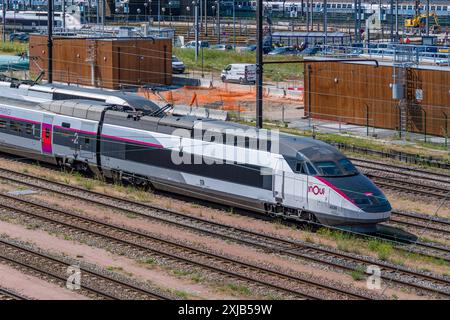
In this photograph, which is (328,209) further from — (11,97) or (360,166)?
(11,97)

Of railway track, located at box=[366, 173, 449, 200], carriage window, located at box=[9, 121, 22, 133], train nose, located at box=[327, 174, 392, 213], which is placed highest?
carriage window, located at box=[9, 121, 22, 133]

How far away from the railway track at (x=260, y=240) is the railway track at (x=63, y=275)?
4.51 meters

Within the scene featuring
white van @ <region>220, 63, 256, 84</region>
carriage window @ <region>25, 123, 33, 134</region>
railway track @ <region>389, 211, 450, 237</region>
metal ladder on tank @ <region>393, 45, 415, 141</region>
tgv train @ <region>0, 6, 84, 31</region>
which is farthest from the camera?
tgv train @ <region>0, 6, 84, 31</region>

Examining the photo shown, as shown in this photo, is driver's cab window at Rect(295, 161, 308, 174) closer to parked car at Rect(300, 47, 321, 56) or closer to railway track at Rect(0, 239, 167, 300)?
railway track at Rect(0, 239, 167, 300)

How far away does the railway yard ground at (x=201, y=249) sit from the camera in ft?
65.6

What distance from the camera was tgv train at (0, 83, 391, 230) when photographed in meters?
Result: 24.3

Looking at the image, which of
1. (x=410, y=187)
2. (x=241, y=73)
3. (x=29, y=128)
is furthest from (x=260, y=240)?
(x=241, y=73)

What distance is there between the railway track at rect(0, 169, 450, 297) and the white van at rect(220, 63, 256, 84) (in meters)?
32.1

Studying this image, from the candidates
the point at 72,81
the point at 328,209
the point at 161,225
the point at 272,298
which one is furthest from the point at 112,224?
the point at 72,81

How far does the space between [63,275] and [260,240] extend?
5646mm

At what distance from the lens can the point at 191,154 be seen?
27594 mm

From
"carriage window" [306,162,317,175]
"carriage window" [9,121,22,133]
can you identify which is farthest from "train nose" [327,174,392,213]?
"carriage window" [9,121,22,133]

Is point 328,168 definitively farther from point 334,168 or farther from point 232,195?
point 232,195
